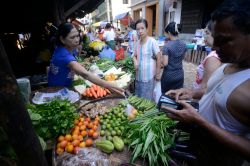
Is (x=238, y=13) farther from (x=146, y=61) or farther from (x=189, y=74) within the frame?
(x=189, y=74)

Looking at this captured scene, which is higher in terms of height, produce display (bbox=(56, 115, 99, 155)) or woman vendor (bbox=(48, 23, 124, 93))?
woman vendor (bbox=(48, 23, 124, 93))

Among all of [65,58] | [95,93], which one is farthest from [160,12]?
[65,58]

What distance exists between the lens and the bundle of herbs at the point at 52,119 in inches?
87.4

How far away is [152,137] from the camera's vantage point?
2.07m

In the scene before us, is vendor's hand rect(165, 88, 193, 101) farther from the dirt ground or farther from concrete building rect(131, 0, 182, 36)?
concrete building rect(131, 0, 182, 36)

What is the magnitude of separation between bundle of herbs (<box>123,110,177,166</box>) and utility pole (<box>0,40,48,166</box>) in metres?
1.14

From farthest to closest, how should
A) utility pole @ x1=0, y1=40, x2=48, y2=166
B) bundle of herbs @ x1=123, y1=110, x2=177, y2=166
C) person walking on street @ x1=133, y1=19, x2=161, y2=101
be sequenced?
person walking on street @ x1=133, y1=19, x2=161, y2=101 → bundle of herbs @ x1=123, y1=110, x2=177, y2=166 → utility pole @ x1=0, y1=40, x2=48, y2=166

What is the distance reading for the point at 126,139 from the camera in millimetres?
2242

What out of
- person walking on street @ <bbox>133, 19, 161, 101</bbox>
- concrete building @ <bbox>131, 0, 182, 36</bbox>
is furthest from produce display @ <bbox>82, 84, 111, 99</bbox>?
concrete building @ <bbox>131, 0, 182, 36</bbox>

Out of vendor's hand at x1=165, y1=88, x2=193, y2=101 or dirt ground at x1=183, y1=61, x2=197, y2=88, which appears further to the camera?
dirt ground at x1=183, y1=61, x2=197, y2=88

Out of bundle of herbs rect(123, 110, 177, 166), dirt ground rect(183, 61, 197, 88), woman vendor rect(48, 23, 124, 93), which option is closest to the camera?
bundle of herbs rect(123, 110, 177, 166)

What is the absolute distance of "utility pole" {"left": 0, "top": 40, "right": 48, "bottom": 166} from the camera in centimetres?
90

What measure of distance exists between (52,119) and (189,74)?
803cm

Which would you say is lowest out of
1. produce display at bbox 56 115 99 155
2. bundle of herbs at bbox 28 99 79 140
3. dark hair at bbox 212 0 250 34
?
produce display at bbox 56 115 99 155
